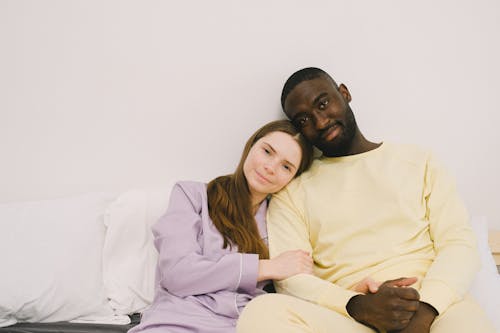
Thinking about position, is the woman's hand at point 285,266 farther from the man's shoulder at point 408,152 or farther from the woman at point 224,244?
the man's shoulder at point 408,152

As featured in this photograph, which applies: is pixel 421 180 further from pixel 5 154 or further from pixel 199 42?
pixel 5 154

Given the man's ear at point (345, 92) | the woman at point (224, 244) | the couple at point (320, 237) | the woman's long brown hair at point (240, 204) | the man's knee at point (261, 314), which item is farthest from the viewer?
the man's ear at point (345, 92)

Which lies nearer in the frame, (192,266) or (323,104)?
(192,266)

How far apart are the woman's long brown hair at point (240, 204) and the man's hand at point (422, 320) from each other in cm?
44

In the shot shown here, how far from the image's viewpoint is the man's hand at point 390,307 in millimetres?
1011

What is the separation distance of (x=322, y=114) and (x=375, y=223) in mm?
349

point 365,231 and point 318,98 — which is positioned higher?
point 318,98

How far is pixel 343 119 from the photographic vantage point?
1.39 metres

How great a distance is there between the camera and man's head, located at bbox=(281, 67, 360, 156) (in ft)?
4.53

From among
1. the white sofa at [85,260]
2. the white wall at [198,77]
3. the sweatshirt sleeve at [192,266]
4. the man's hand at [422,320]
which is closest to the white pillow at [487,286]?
the white sofa at [85,260]

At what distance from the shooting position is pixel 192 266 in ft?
3.96

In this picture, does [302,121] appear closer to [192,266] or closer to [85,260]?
[192,266]

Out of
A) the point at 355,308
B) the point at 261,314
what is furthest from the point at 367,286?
the point at 261,314

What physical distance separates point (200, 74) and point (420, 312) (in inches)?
38.7
